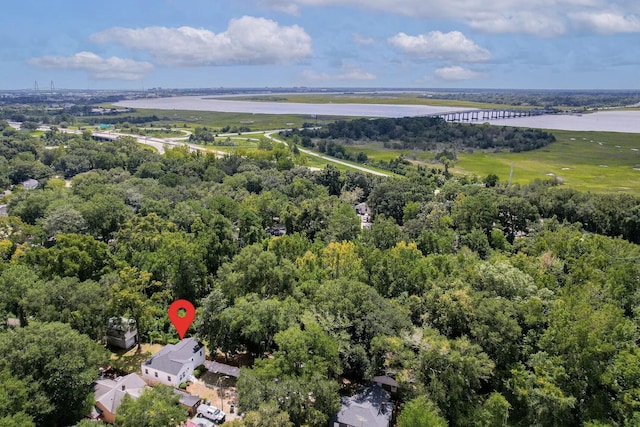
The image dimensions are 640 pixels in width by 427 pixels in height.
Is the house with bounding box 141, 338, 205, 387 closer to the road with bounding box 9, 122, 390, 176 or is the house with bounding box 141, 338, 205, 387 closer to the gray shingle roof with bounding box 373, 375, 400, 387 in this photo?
the gray shingle roof with bounding box 373, 375, 400, 387

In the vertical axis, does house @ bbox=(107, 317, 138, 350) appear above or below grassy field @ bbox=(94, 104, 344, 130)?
below

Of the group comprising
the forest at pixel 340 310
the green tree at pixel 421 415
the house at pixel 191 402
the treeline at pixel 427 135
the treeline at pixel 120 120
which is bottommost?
the house at pixel 191 402

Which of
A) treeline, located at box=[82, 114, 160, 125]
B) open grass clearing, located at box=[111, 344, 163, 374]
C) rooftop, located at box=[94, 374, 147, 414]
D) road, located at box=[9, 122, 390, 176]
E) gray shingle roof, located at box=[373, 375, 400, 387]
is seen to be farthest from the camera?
treeline, located at box=[82, 114, 160, 125]

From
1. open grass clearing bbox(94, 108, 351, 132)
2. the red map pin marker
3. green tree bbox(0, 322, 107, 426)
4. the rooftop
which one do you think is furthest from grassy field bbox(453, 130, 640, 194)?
green tree bbox(0, 322, 107, 426)

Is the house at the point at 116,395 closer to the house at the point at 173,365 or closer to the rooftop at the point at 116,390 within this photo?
the rooftop at the point at 116,390

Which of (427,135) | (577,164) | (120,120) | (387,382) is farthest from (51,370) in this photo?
(120,120)

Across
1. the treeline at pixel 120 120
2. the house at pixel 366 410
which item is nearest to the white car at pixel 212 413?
the house at pixel 366 410
